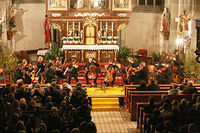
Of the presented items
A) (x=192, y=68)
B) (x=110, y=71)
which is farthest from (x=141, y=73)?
(x=192, y=68)

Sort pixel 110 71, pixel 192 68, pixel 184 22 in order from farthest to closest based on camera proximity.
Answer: pixel 184 22 < pixel 192 68 < pixel 110 71

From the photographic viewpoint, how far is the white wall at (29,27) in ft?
69.4

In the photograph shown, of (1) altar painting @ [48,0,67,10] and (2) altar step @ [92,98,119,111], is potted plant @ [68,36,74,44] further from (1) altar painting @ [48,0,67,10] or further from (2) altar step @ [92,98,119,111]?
(2) altar step @ [92,98,119,111]

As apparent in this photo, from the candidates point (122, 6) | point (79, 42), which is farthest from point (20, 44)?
point (122, 6)

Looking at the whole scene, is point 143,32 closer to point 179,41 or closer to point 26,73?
point 179,41

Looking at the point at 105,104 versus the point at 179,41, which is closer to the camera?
the point at 105,104

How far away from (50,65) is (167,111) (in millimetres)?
7401

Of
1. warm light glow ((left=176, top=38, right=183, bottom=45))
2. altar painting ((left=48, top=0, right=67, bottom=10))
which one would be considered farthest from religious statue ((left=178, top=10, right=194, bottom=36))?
altar painting ((left=48, top=0, right=67, bottom=10))

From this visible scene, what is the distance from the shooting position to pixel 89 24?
58.3 feet

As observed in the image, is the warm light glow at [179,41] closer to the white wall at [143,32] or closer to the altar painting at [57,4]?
the white wall at [143,32]

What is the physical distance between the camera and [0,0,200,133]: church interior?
7.28 meters

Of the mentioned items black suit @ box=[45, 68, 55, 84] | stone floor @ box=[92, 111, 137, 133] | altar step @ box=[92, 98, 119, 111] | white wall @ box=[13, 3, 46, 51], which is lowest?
stone floor @ box=[92, 111, 137, 133]

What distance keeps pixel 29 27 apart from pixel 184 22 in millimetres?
10271

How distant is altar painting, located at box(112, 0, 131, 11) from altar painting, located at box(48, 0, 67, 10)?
2.76 meters
